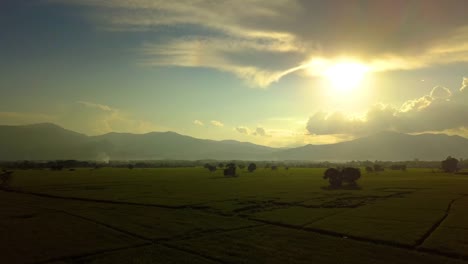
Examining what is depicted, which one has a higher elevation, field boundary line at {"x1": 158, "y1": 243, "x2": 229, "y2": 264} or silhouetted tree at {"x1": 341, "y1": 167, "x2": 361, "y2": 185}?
silhouetted tree at {"x1": 341, "y1": 167, "x2": 361, "y2": 185}

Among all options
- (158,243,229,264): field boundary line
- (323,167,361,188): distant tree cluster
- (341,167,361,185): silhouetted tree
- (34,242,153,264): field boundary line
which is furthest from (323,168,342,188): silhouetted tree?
(34,242,153,264): field boundary line

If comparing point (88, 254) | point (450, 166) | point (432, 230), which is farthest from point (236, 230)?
point (450, 166)

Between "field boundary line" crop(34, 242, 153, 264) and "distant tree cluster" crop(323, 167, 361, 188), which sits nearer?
"field boundary line" crop(34, 242, 153, 264)

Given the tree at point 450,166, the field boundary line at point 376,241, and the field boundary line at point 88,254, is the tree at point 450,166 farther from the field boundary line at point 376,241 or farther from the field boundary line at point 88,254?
the field boundary line at point 88,254

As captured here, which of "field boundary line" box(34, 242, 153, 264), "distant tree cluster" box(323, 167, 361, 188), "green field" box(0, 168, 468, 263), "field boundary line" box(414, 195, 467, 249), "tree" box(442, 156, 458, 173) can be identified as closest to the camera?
"field boundary line" box(34, 242, 153, 264)

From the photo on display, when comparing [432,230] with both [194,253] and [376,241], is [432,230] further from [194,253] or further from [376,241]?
[194,253]

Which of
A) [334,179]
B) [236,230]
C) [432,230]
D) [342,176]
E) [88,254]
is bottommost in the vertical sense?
[88,254]

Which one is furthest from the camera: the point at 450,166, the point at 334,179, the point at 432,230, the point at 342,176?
the point at 450,166

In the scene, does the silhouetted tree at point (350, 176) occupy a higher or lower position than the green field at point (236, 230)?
higher

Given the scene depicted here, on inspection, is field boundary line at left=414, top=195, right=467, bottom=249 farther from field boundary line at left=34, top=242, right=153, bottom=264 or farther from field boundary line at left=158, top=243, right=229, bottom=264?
field boundary line at left=34, top=242, right=153, bottom=264

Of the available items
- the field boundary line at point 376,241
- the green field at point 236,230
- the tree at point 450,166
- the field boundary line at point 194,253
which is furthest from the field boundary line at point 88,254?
the tree at point 450,166

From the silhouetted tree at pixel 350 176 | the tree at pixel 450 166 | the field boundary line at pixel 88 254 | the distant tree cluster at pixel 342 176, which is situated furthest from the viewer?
the tree at pixel 450 166

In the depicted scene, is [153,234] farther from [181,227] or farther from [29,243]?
[29,243]

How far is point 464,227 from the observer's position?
1753 inches
